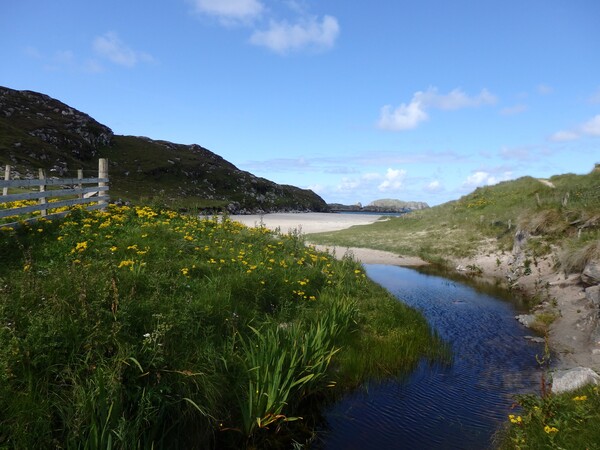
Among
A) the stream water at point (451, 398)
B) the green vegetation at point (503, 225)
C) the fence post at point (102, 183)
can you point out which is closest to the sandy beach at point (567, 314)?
the stream water at point (451, 398)

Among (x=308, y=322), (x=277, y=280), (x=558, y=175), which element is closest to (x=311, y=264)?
(x=277, y=280)

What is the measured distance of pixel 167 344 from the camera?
6.94m

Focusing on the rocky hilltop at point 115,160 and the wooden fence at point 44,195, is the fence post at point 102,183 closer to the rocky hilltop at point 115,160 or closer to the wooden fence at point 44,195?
the wooden fence at point 44,195

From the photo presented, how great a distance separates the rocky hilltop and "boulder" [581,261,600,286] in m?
69.6

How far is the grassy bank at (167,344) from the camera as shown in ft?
17.6

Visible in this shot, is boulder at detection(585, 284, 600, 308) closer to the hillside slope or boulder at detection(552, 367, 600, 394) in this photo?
the hillside slope

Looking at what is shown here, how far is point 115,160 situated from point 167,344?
365 ft

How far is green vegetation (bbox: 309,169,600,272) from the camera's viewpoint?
777 inches

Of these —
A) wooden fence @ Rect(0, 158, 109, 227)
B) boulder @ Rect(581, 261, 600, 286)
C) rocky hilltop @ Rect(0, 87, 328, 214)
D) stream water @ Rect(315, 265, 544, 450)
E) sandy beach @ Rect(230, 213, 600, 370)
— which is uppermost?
rocky hilltop @ Rect(0, 87, 328, 214)

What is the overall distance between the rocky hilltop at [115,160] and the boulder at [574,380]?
73.5 metres

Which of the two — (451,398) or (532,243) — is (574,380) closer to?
(451,398)

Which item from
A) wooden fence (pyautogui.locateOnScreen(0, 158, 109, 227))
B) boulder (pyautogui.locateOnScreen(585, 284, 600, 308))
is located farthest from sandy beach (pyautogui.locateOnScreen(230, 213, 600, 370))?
wooden fence (pyautogui.locateOnScreen(0, 158, 109, 227))

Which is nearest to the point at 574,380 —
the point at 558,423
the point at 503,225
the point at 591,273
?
the point at 558,423

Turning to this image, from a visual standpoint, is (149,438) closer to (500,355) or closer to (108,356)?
(108,356)
